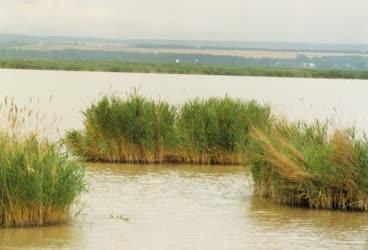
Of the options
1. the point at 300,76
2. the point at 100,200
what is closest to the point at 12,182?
the point at 100,200

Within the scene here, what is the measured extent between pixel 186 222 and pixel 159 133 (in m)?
7.88

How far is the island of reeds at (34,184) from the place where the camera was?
14227mm

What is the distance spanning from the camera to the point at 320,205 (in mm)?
17219

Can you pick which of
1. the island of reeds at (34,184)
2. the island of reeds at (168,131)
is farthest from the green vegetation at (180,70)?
the island of reeds at (34,184)

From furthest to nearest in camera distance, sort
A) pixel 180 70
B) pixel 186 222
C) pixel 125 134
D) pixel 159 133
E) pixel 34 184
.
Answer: pixel 180 70 < pixel 159 133 < pixel 125 134 < pixel 186 222 < pixel 34 184

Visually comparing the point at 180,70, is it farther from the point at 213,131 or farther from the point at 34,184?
the point at 34,184

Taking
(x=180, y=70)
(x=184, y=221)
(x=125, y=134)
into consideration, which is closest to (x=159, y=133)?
(x=125, y=134)

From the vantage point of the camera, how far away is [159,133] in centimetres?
2348

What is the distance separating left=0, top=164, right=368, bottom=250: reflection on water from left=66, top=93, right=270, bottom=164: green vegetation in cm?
248

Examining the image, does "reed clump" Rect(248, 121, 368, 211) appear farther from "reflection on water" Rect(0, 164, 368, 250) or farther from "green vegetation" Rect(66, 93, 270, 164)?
"green vegetation" Rect(66, 93, 270, 164)

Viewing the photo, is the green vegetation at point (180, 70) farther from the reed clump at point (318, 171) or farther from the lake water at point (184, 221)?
the reed clump at point (318, 171)

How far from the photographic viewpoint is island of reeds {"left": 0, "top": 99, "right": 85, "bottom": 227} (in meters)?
14.2

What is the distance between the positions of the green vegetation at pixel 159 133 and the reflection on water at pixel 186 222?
248cm

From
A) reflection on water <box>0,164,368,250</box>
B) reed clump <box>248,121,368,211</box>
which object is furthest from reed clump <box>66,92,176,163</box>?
reed clump <box>248,121,368,211</box>
